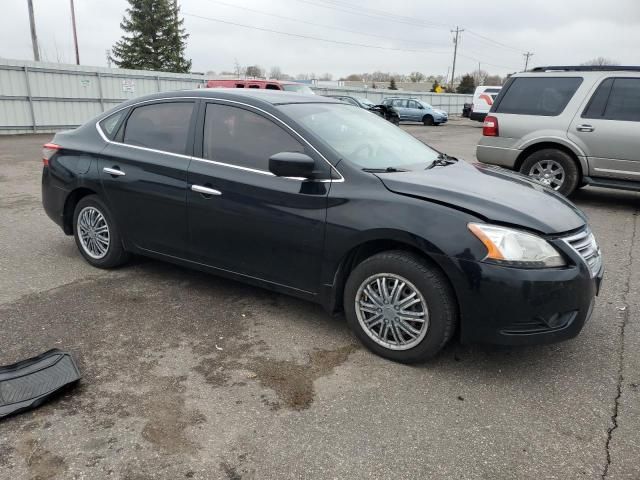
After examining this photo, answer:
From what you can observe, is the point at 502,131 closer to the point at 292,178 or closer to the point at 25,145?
the point at 292,178

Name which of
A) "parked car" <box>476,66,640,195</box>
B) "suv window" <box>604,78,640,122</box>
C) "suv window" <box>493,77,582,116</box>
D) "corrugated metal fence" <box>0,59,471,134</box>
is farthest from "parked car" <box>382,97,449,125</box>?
"suv window" <box>604,78,640,122</box>

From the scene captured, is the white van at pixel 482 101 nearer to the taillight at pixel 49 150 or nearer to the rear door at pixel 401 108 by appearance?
the rear door at pixel 401 108

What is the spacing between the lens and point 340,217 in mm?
3355

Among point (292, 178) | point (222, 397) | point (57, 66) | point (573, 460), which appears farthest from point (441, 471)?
point (57, 66)

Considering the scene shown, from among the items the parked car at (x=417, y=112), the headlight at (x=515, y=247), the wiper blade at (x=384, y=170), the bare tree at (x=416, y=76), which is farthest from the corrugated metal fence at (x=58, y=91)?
the bare tree at (x=416, y=76)

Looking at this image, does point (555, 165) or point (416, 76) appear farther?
point (416, 76)

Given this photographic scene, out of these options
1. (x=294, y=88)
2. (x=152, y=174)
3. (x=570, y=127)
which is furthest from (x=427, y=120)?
(x=152, y=174)

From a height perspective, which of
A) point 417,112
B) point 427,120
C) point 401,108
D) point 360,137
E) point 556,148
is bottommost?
point 427,120

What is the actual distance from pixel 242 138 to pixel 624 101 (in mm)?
5934

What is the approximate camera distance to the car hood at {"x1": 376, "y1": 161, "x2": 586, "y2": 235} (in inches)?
121

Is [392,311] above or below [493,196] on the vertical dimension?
below

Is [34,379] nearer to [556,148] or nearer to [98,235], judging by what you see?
[98,235]

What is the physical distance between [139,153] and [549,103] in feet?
19.9

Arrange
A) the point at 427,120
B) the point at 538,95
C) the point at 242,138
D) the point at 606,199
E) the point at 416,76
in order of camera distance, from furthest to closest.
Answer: the point at 416,76 < the point at 427,120 < the point at 606,199 < the point at 538,95 < the point at 242,138
